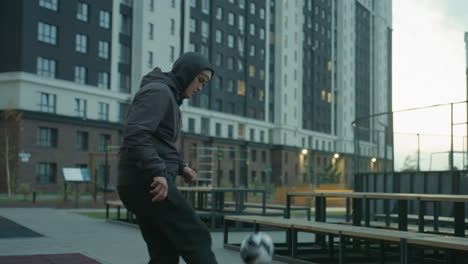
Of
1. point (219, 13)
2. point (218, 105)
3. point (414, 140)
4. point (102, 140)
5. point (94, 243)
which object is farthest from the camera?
point (219, 13)

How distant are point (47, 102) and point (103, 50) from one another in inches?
318

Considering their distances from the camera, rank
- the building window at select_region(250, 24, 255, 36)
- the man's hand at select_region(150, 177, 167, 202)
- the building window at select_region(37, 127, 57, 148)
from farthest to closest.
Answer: the building window at select_region(250, 24, 255, 36) → the building window at select_region(37, 127, 57, 148) → the man's hand at select_region(150, 177, 167, 202)

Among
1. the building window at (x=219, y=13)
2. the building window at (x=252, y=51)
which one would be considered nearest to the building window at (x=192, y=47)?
the building window at (x=219, y=13)

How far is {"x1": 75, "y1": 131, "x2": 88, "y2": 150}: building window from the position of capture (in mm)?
47353

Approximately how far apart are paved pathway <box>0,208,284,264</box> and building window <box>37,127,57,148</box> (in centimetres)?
3054

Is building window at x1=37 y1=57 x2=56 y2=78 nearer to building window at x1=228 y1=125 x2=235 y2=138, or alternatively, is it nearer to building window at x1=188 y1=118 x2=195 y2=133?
building window at x1=188 y1=118 x2=195 y2=133

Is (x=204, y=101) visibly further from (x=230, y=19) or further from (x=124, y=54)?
(x=124, y=54)

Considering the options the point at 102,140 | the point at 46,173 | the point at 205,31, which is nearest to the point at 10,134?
the point at 46,173

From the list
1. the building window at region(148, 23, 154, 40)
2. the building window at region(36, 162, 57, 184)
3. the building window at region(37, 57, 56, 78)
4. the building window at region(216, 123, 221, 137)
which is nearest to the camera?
the building window at region(36, 162, 57, 184)

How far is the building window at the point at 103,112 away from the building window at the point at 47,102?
15.9ft

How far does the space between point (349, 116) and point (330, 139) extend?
837 centimetres

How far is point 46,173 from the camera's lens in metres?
44.9

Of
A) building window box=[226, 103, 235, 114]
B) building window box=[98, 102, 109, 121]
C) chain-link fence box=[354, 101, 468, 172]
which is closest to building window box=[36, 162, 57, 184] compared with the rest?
building window box=[98, 102, 109, 121]

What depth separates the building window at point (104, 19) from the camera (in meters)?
50.4
